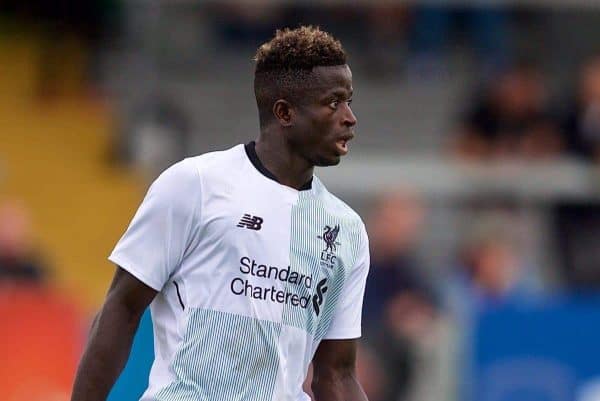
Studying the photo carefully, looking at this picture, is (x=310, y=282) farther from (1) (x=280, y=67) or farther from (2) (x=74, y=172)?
(2) (x=74, y=172)

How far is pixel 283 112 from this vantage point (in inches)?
191

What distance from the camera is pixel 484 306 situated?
10.7 m

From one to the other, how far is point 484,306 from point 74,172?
593 cm

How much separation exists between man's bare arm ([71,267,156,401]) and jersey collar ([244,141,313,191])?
1.70 ft

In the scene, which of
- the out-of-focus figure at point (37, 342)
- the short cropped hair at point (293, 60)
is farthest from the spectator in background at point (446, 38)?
the short cropped hair at point (293, 60)

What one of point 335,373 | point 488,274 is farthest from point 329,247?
point 488,274

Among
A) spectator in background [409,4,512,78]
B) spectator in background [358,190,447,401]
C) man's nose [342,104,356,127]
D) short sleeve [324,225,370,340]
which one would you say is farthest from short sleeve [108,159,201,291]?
spectator in background [409,4,512,78]

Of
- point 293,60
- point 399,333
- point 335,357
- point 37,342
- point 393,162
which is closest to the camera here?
point 293,60

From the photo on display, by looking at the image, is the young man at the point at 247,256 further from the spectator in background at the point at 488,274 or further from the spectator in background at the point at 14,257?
the spectator in background at the point at 14,257

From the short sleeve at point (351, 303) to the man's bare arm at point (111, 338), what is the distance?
0.67 meters

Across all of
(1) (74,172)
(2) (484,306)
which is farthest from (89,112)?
(2) (484,306)

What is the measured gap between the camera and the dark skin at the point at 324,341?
183 inches

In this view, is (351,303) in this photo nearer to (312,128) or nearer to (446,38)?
(312,128)

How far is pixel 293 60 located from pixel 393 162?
33.2 ft
